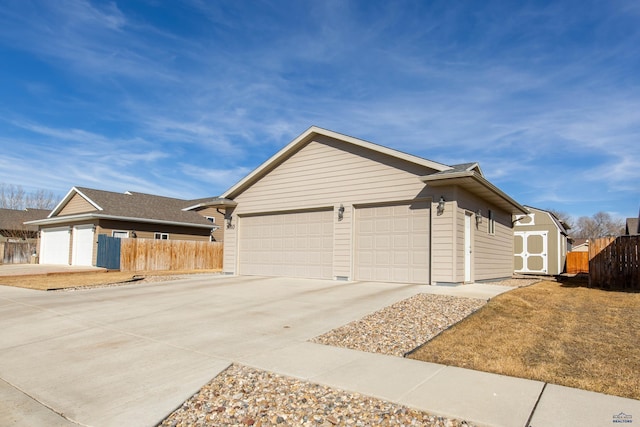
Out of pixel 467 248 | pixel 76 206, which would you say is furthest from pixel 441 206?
pixel 76 206

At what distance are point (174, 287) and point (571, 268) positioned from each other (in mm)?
23835

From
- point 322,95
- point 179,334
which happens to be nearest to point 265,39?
point 322,95

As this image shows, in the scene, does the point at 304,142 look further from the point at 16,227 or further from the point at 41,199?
the point at 41,199

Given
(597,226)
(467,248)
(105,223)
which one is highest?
(597,226)

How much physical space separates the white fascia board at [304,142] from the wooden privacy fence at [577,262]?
18.2 m

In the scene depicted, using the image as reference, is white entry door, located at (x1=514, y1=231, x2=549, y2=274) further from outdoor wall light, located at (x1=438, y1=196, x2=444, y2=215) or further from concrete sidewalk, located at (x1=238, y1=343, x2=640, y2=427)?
concrete sidewalk, located at (x1=238, y1=343, x2=640, y2=427)

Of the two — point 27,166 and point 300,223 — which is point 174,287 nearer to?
point 300,223

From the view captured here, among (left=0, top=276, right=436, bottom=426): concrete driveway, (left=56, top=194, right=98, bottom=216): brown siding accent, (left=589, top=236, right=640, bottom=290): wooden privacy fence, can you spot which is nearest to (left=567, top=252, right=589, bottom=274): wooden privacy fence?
(left=589, top=236, right=640, bottom=290): wooden privacy fence

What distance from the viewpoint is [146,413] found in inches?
143

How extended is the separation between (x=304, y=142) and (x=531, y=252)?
17.1m

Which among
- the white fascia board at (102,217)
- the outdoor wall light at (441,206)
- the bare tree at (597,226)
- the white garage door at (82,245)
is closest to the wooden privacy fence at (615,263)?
the outdoor wall light at (441,206)

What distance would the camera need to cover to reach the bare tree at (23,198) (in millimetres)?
44572

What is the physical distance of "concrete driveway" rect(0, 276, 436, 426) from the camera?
3.93 m

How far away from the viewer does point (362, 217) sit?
505 inches
